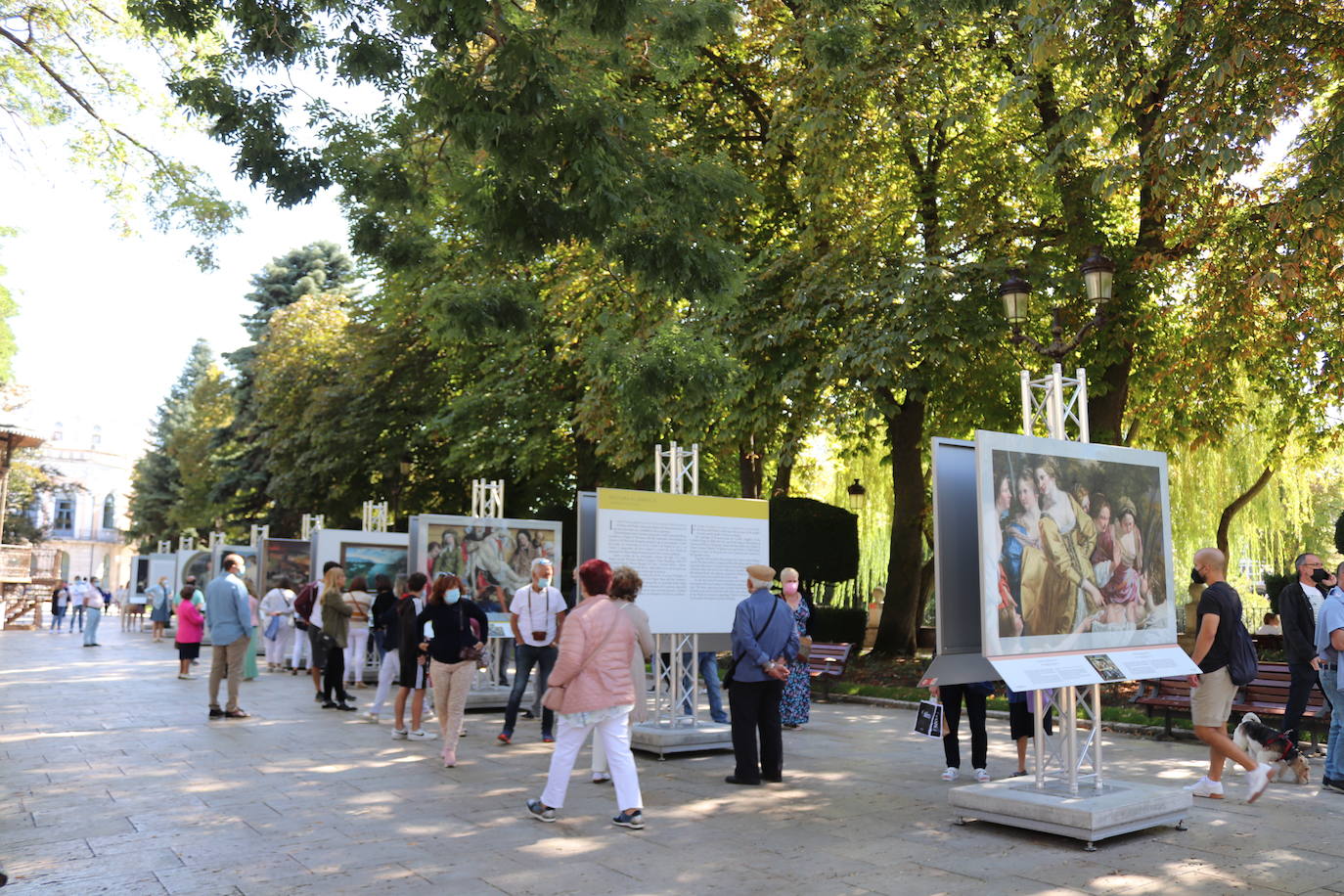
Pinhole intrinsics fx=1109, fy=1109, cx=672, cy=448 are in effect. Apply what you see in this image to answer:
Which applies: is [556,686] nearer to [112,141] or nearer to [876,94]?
[876,94]

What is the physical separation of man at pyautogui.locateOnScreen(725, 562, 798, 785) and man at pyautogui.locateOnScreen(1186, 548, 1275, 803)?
3.12 meters

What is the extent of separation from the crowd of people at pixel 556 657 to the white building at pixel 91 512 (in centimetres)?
8395

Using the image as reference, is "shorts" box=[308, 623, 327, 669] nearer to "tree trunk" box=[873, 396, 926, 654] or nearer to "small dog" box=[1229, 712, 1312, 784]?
"tree trunk" box=[873, 396, 926, 654]

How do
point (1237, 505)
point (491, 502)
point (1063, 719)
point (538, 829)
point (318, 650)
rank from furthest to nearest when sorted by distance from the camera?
point (1237, 505)
point (491, 502)
point (318, 650)
point (1063, 719)
point (538, 829)

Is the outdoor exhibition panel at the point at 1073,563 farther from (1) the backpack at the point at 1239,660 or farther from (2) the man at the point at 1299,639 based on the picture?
(2) the man at the point at 1299,639

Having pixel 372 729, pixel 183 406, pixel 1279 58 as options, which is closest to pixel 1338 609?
pixel 1279 58

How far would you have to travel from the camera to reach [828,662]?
1639cm

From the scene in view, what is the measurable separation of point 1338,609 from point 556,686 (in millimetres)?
6229

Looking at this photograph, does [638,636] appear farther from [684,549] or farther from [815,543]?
[815,543]

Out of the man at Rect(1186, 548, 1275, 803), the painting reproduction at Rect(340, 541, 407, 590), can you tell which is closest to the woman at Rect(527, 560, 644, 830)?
the man at Rect(1186, 548, 1275, 803)

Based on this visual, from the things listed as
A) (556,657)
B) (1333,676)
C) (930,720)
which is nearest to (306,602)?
(556,657)

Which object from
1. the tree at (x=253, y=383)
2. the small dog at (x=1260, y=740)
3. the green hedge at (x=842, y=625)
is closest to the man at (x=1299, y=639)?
the small dog at (x=1260, y=740)

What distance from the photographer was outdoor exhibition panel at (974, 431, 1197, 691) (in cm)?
714

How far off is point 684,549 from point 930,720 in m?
3.18
